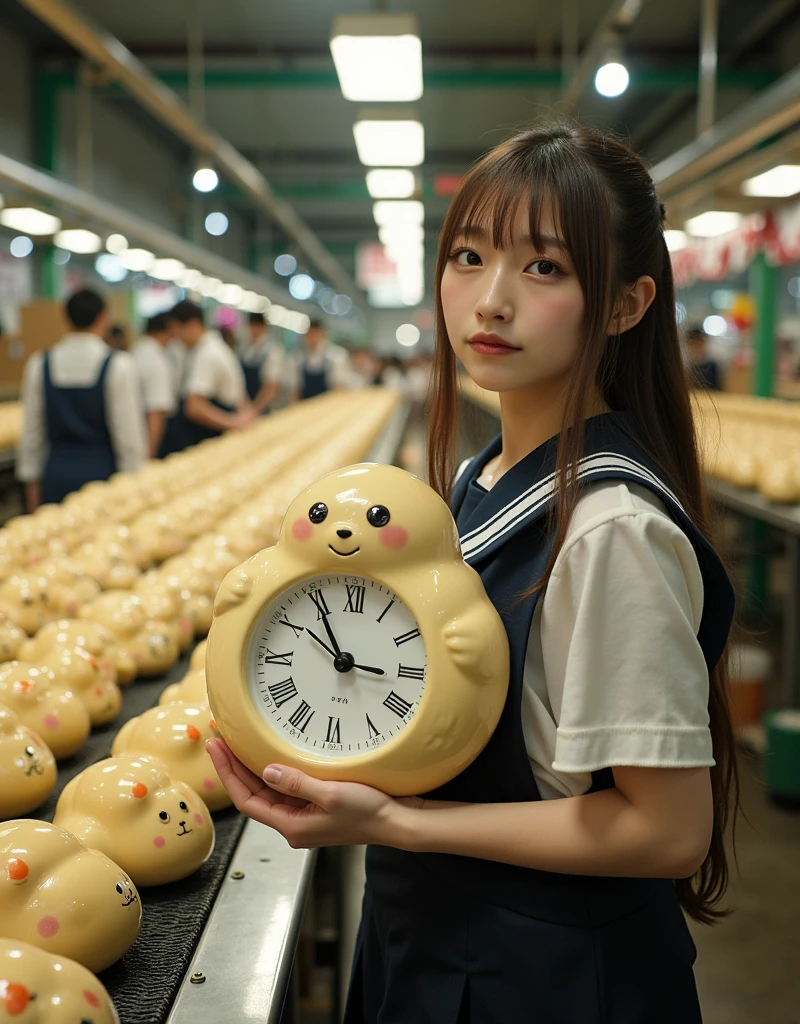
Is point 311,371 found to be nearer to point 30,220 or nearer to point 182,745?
point 30,220

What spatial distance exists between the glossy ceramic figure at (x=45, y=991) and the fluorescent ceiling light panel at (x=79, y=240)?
642 cm

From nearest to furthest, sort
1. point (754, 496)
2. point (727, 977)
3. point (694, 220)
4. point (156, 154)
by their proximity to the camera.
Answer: point (727, 977), point (754, 496), point (694, 220), point (156, 154)

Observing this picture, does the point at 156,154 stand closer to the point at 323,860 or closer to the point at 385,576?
the point at 323,860

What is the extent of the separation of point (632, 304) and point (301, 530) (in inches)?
18.8

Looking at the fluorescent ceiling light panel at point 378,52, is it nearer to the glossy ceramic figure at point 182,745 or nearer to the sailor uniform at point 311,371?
the glossy ceramic figure at point 182,745

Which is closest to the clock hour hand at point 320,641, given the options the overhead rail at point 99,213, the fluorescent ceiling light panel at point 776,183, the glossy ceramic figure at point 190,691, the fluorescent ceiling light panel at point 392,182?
the glossy ceramic figure at point 190,691

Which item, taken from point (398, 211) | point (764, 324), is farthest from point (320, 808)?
point (398, 211)

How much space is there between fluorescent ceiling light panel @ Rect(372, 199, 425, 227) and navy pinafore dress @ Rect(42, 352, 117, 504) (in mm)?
5929

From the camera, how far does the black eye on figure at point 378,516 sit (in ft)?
3.53

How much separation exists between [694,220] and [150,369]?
3.76m

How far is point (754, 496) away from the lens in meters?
4.93

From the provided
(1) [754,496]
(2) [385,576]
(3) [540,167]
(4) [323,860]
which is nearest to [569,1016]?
(2) [385,576]

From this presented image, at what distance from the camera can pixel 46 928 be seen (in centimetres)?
104

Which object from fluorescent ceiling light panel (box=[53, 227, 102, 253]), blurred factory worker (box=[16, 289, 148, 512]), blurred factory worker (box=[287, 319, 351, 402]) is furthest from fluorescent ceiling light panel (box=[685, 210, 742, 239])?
blurred factory worker (box=[287, 319, 351, 402])
